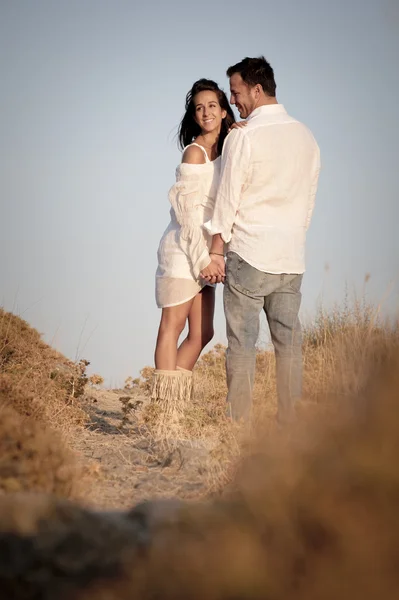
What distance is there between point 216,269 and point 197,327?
75 centimetres

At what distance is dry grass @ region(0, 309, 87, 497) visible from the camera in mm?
2941

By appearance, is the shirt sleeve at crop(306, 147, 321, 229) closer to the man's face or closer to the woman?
the man's face

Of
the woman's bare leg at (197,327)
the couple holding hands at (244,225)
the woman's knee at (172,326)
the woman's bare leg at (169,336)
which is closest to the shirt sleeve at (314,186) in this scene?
the couple holding hands at (244,225)

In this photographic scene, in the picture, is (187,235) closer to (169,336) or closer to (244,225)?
(244,225)

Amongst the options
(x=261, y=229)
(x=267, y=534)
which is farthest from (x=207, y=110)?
(x=267, y=534)

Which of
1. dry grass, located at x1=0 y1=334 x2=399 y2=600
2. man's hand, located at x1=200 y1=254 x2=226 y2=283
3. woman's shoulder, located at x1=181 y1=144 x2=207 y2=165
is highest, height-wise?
woman's shoulder, located at x1=181 y1=144 x2=207 y2=165

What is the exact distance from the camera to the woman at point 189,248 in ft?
17.5

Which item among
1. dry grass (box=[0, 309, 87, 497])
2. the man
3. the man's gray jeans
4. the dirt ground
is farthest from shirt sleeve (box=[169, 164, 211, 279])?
dry grass (box=[0, 309, 87, 497])

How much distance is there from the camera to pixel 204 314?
5.68 meters

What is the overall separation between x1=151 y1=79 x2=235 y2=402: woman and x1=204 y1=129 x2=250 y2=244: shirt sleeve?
306 mm

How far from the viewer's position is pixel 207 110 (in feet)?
17.7

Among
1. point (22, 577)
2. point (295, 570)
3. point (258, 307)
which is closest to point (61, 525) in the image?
point (22, 577)

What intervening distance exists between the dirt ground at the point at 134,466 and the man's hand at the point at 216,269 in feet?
4.07

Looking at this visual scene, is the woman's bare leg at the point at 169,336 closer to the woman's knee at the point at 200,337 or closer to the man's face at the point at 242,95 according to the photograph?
the woman's knee at the point at 200,337
